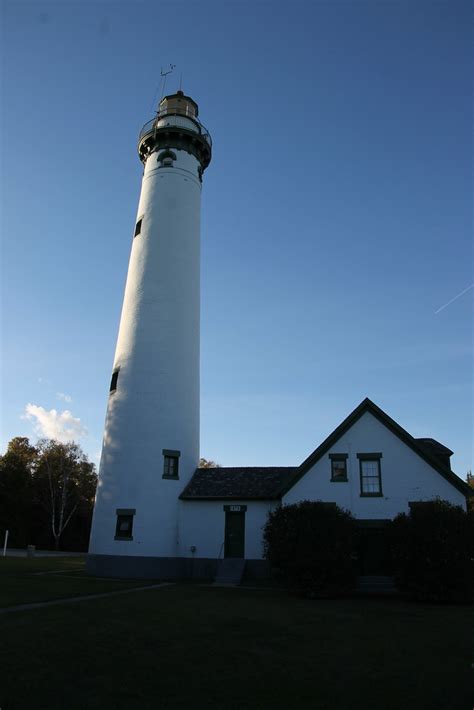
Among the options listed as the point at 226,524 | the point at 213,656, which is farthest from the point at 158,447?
the point at 213,656

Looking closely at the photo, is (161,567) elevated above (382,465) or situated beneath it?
A: situated beneath

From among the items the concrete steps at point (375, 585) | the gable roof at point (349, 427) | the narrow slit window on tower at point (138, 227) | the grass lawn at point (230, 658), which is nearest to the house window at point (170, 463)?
the gable roof at point (349, 427)

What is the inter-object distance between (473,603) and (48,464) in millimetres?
46627

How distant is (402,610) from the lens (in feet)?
56.2

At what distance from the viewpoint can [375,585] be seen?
23219mm

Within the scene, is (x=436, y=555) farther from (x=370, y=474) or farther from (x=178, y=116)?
(x=178, y=116)

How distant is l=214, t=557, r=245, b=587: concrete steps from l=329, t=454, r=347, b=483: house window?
19.7ft

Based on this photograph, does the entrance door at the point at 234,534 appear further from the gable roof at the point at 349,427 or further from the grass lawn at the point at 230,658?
the grass lawn at the point at 230,658

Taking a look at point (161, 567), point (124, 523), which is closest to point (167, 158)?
point (124, 523)

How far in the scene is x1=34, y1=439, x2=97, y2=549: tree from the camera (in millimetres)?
55906

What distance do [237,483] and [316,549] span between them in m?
8.14

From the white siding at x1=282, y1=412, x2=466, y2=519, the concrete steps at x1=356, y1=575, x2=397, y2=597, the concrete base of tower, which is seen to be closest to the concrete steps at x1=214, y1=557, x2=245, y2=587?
the concrete base of tower

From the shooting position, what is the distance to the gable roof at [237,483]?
26.7 m

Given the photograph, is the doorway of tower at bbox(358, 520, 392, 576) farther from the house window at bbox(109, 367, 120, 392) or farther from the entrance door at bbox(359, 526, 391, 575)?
the house window at bbox(109, 367, 120, 392)
